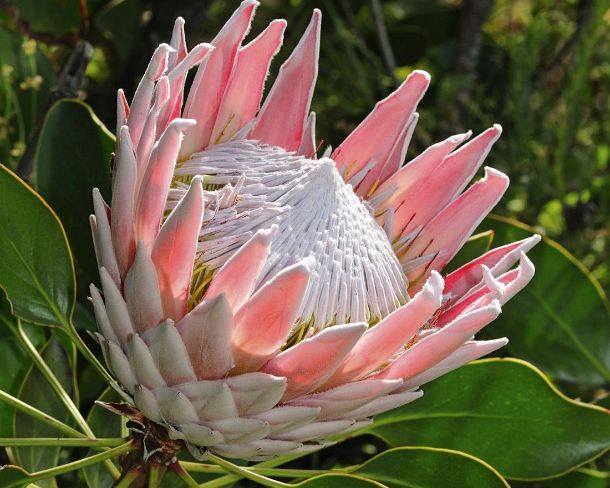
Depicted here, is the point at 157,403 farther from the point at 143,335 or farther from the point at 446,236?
the point at 446,236

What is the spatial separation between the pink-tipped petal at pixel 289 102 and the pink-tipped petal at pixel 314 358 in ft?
1.51

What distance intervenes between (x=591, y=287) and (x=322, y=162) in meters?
0.83

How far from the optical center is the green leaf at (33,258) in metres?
1.38

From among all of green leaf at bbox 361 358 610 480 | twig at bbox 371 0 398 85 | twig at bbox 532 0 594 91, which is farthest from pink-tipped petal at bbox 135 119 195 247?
twig at bbox 532 0 594 91

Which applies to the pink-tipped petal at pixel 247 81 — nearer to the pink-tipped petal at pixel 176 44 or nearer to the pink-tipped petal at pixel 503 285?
the pink-tipped petal at pixel 176 44

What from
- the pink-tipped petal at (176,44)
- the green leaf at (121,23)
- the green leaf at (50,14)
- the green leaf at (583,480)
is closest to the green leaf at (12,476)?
the pink-tipped petal at (176,44)

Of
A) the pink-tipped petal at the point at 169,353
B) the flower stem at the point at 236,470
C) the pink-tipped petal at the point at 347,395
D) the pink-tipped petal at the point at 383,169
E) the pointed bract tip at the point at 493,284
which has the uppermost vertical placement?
the pink-tipped petal at the point at 169,353

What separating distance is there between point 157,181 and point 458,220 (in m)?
0.49

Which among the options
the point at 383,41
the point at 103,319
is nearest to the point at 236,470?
the point at 103,319

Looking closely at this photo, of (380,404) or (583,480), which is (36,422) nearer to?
(380,404)

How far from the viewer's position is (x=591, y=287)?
188cm

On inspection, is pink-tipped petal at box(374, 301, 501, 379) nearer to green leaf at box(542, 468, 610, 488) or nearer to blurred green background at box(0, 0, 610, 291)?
green leaf at box(542, 468, 610, 488)

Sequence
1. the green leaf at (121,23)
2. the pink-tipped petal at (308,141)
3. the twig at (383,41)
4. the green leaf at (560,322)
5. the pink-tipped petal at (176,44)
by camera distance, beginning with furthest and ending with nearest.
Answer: the twig at (383,41) → the green leaf at (121,23) → the green leaf at (560,322) → the pink-tipped petal at (308,141) → the pink-tipped petal at (176,44)

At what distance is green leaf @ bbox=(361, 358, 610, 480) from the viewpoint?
59.2 inches
